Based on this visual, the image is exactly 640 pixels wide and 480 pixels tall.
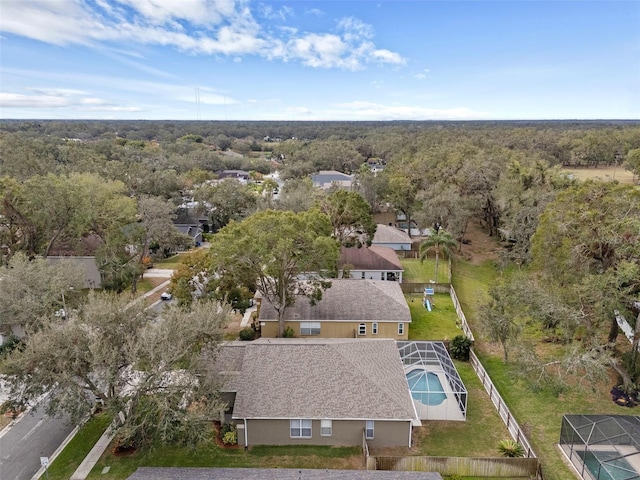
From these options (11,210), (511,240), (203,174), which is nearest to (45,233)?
(11,210)

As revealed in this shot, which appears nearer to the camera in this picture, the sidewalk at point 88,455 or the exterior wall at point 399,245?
the sidewalk at point 88,455

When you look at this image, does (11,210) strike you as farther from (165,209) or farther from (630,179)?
(630,179)

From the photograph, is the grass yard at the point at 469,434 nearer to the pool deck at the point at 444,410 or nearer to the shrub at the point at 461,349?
the pool deck at the point at 444,410

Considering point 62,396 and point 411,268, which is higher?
point 62,396

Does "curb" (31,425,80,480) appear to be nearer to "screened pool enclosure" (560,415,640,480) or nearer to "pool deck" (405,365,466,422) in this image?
"pool deck" (405,365,466,422)

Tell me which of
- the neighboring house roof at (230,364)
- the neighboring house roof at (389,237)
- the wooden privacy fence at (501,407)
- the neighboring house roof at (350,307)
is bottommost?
the neighboring house roof at (389,237)

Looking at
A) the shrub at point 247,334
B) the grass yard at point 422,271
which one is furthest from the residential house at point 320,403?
the grass yard at point 422,271

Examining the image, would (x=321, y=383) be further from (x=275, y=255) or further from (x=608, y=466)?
(x=608, y=466)
